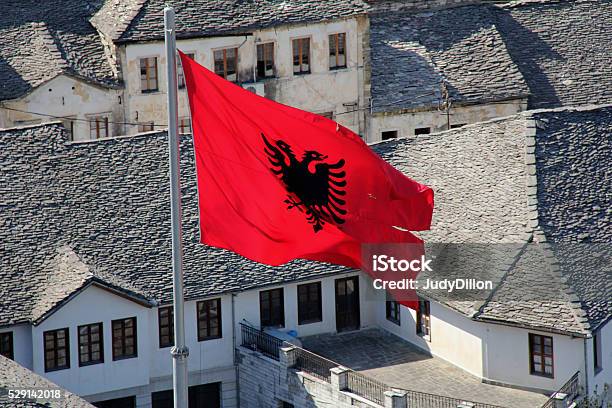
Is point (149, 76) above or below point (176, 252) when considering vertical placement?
above

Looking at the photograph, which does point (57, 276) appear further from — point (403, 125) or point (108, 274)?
point (403, 125)

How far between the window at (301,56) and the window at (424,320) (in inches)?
779

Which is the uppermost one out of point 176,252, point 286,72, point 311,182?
point 311,182

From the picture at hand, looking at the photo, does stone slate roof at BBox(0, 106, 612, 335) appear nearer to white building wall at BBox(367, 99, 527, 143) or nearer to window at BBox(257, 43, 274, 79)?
window at BBox(257, 43, 274, 79)

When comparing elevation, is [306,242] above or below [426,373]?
above

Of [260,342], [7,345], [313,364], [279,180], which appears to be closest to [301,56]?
[260,342]

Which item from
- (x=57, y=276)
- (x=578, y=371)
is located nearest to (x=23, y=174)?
(x=57, y=276)

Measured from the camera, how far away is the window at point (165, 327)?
68500 millimetres

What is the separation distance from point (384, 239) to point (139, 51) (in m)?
41.4

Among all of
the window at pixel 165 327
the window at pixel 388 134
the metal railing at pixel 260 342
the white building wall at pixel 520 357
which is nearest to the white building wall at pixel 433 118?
the window at pixel 388 134

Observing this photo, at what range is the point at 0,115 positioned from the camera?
82375mm

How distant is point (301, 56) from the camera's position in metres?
87.4

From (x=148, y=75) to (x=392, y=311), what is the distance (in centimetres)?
1776

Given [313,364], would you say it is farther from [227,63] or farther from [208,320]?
[227,63]
